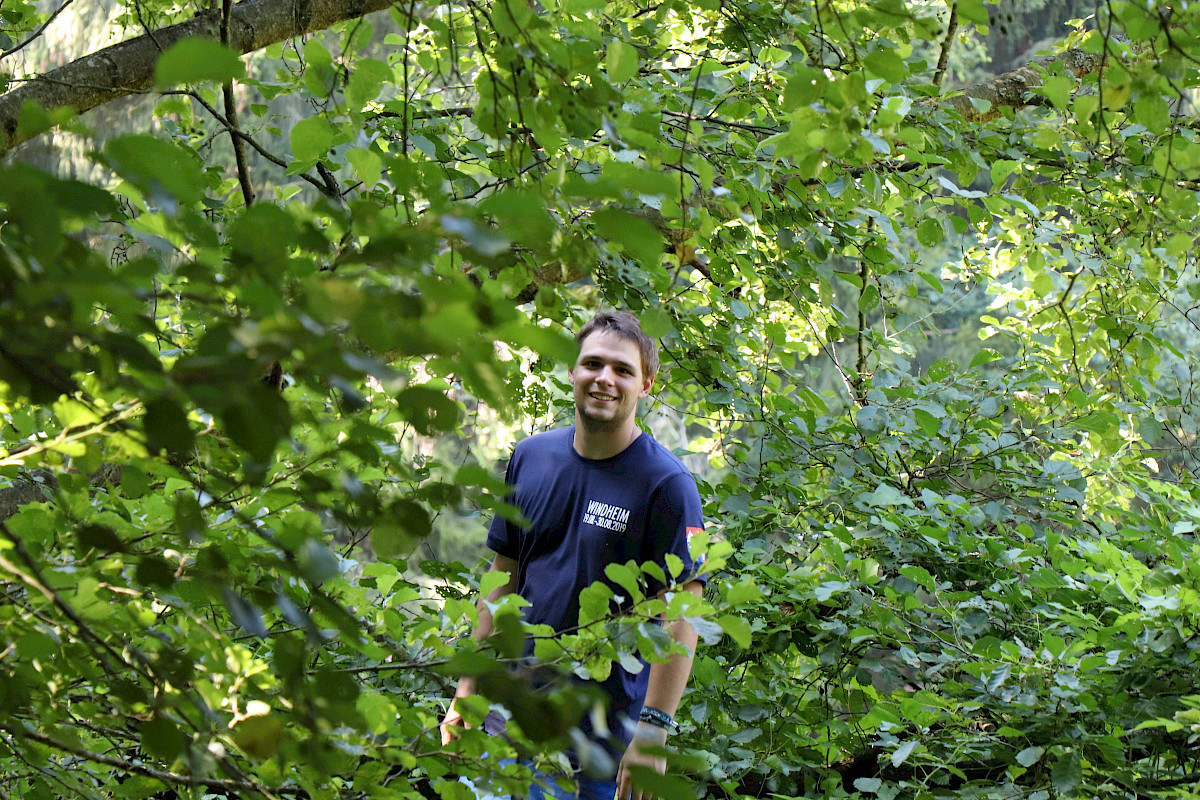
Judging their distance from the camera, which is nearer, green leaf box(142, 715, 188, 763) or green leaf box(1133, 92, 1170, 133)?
green leaf box(142, 715, 188, 763)

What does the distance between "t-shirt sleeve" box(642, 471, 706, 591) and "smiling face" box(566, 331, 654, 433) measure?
7.6 inches

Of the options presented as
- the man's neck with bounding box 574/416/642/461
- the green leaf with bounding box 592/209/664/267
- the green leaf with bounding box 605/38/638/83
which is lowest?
the green leaf with bounding box 592/209/664/267

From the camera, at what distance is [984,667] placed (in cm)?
194

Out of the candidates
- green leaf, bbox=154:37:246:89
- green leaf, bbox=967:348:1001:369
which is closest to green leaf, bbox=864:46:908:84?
green leaf, bbox=154:37:246:89

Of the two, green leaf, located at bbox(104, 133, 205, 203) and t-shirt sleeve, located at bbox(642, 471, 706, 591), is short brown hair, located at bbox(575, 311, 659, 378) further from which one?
green leaf, located at bbox(104, 133, 205, 203)

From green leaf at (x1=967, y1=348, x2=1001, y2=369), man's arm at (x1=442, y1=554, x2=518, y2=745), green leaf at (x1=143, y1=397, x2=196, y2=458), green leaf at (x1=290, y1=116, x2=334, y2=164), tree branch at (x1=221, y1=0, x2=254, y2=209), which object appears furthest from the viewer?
green leaf at (x1=967, y1=348, x2=1001, y2=369)

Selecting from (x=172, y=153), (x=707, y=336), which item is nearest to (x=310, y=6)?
(x=707, y=336)

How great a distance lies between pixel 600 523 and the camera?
212cm

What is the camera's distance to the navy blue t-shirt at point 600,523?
81.0 inches

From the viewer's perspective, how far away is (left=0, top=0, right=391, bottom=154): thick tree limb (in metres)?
2.37

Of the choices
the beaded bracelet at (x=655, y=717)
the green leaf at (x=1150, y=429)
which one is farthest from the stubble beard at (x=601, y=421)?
the green leaf at (x=1150, y=429)

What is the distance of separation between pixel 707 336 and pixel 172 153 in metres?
2.54

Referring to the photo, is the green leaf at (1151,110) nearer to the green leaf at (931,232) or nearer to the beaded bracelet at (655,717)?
the green leaf at (931,232)

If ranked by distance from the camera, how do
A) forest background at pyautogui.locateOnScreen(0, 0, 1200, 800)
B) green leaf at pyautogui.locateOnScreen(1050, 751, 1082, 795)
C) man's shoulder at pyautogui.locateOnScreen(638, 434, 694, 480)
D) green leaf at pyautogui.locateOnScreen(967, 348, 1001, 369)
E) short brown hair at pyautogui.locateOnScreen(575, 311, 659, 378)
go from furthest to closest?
1. green leaf at pyautogui.locateOnScreen(967, 348, 1001, 369)
2. short brown hair at pyautogui.locateOnScreen(575, 311, 659, 378)
3. man's shoulder at pyautogui.locateOnScreen(638, 434, 694, 480)
4. green leaf at pyautogui.locateOnScreen(1050, 751, 1082, 795)
5. forest background at pyautogui.locateOnScreen(0, 0, 1200, 800)
